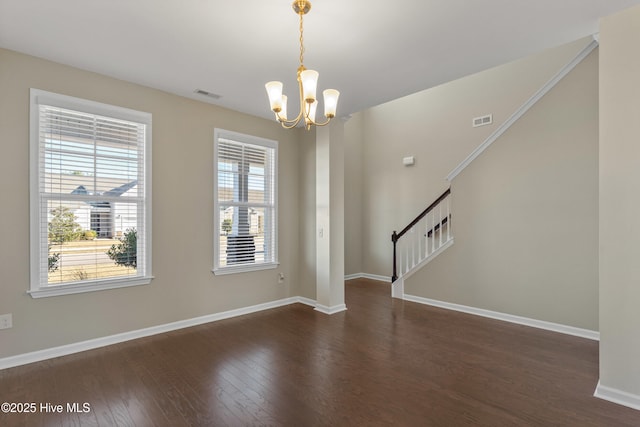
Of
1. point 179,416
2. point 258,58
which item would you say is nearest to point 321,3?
point 258,58

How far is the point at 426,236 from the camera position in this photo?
5.47 meters

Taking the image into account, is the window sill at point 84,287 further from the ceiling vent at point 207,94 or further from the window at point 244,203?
the ceiling vent at point 207,94

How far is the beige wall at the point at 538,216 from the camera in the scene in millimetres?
3537

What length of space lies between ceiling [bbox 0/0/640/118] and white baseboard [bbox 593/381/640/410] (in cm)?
270

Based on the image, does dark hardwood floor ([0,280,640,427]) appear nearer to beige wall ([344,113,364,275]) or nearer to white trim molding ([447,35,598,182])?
white trim molding ([447,35,598,182])

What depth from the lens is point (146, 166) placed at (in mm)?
3604

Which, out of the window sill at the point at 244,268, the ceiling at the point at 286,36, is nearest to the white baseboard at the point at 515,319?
the window sill at the point at 244,268

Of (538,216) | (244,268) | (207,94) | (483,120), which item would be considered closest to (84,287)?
(244,268)

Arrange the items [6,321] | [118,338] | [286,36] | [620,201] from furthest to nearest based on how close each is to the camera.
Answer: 1. [118,338]
2. [6,321]
3. [286,36]
4. [620,201]

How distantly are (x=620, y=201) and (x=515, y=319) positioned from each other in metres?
2.27

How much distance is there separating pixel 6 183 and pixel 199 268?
1983mm

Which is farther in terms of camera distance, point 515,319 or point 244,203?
point 244,203

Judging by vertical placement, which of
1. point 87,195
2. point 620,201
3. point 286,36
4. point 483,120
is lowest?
point 620,201

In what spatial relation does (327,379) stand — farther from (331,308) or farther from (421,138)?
(421,138)
